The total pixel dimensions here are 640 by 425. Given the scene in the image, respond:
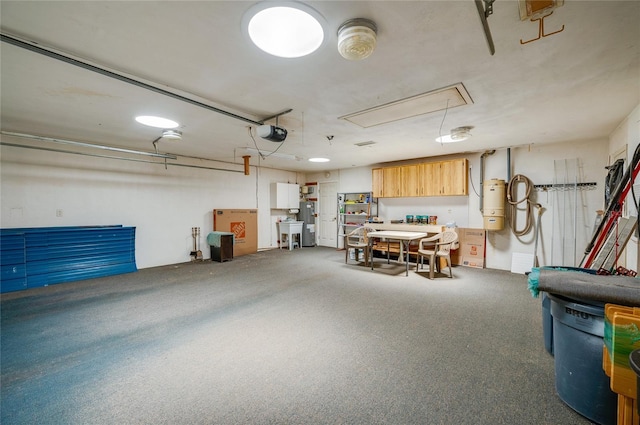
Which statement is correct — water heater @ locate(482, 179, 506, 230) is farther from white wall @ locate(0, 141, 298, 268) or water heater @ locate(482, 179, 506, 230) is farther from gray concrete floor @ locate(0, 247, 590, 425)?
white wall @ locate(0, 141, 298, 268)

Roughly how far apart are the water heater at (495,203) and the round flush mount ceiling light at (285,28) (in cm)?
Result: 518

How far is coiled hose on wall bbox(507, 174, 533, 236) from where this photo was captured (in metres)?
5.32

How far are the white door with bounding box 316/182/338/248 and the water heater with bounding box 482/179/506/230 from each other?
4615 mm

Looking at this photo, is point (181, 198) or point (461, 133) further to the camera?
point (181, 198)

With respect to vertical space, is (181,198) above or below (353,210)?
above

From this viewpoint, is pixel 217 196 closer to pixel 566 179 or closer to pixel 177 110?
pixel 177 110

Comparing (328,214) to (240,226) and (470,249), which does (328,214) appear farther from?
(470,249)

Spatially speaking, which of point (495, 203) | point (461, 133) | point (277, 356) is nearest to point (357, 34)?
point (277, 356)

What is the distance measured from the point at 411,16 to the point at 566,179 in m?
5.47

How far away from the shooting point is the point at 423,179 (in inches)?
258

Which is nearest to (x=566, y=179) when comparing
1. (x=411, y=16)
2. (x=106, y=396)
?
(x=411, y=16)

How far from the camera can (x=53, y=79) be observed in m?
2.48

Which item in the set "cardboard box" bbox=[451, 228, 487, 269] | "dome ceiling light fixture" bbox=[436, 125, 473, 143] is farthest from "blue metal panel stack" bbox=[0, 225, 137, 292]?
"cardboard box" bbox=[451, 228, 487, 269]

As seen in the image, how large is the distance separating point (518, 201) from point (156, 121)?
23.0ft
